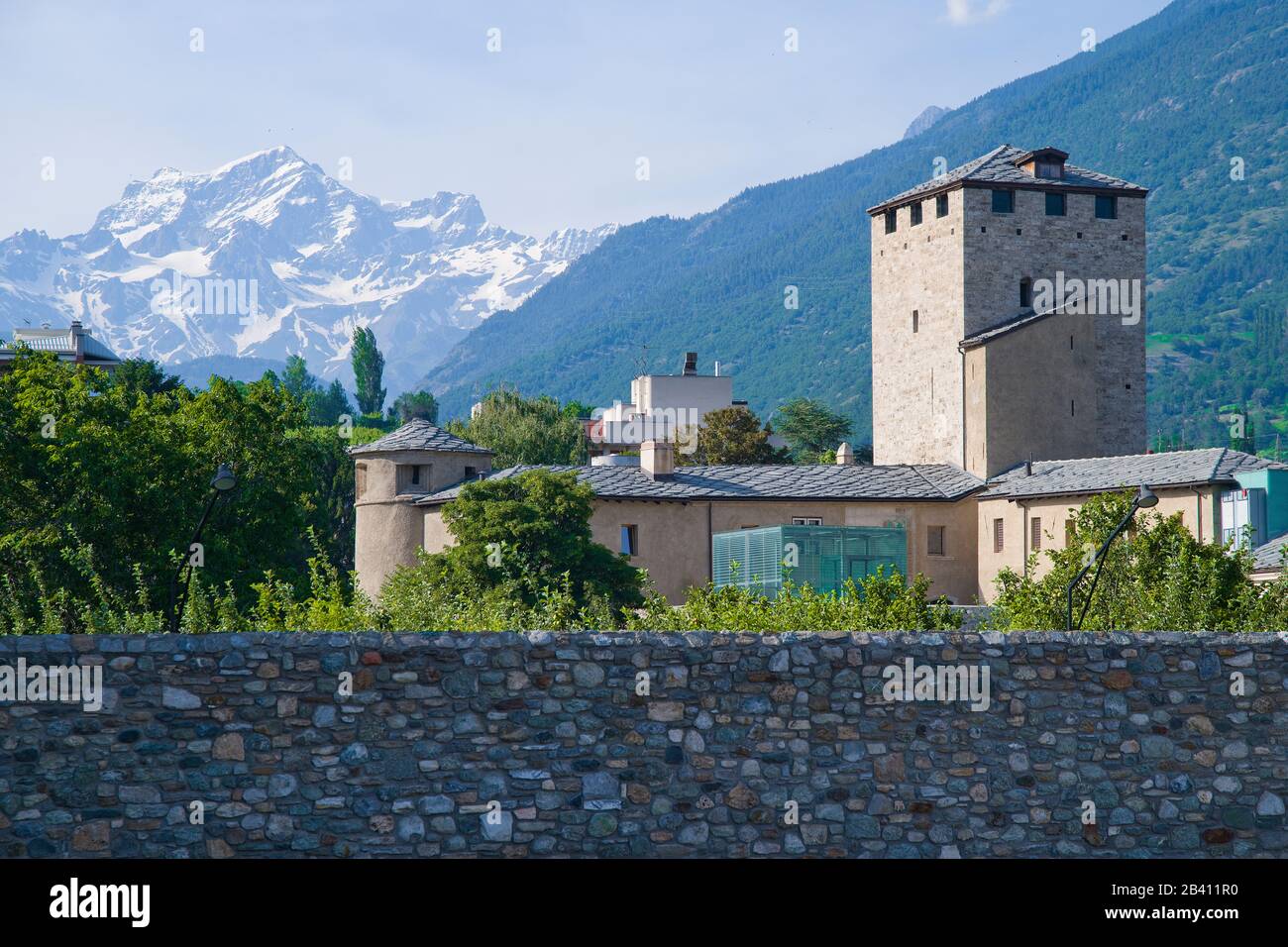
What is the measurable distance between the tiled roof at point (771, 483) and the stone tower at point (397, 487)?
1.11 m

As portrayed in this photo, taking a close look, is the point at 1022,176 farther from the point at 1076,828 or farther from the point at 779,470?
the point at 1076,828

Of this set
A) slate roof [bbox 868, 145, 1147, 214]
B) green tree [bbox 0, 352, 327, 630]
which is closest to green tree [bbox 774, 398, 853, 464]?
slate roof [bbox 868, 145, 1147, 214]

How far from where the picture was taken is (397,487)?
5475 centimetres

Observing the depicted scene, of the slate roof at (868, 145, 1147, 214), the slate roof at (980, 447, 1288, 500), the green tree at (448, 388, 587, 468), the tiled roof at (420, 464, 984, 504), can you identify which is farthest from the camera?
the green tree at (448, 388, 587, 468)

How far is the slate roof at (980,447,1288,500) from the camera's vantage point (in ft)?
151

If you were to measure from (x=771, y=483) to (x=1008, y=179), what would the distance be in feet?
55.9

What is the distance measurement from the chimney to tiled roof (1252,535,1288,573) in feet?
62.2

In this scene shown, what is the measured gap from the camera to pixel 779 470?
183ft

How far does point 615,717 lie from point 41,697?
508 cm

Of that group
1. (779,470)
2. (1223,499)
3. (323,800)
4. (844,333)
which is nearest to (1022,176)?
(779,470)

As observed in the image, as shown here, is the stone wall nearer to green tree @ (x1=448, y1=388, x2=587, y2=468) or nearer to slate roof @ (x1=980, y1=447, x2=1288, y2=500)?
slate roof @ (x1=980, y1=447, x2=1288, y2=500)

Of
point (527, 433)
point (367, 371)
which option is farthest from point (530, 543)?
point (367, 371)

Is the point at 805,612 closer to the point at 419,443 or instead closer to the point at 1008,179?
the point at 419,443
